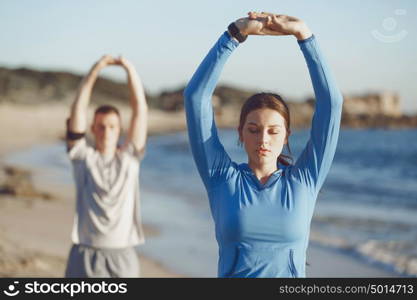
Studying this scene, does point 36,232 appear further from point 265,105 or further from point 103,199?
point 265,105

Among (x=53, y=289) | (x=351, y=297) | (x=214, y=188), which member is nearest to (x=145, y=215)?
(x=53, y=289)

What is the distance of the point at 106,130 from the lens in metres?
4.22

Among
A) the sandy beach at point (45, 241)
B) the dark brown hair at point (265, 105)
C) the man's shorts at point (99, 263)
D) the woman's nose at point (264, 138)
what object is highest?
the dark brown hair at point (265, 105)

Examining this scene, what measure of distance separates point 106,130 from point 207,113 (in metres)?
1.80

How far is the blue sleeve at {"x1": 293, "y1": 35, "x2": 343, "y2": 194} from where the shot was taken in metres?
2.48

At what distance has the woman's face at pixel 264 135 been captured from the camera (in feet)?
8.29

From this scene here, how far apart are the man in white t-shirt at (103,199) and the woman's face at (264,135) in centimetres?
182

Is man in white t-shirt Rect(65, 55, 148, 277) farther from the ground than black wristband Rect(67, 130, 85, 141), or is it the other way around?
black wristband Rect(67, 130, 85, 141)

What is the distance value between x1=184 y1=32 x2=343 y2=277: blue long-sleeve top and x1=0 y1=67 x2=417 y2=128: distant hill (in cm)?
5264

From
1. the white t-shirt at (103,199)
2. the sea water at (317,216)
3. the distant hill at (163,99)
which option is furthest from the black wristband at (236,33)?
the distant hill at (163,99)

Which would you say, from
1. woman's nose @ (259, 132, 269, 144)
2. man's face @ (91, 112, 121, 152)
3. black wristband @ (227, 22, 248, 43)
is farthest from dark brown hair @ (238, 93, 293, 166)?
Result: man's face @ (91, 112, 121, 152)

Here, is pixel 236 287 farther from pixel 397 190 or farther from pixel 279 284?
pixel 397 190

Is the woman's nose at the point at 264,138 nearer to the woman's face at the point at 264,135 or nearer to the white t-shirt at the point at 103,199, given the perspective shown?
the woman's face at the point at 264,135

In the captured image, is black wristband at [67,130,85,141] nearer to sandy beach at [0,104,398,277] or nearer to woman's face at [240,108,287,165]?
woman's face at [240,108,287,165]
